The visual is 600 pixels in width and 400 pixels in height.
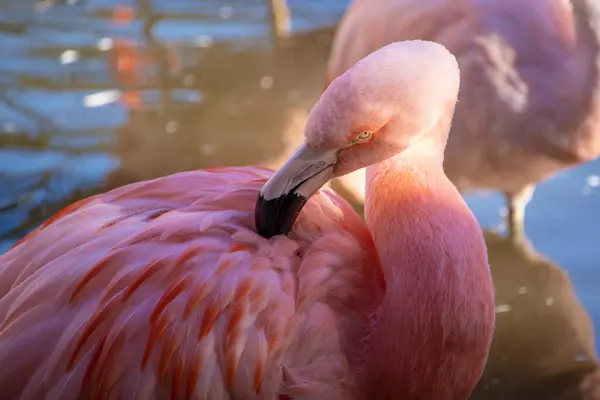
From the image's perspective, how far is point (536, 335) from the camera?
2.48 metres

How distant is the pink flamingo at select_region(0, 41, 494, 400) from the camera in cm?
145

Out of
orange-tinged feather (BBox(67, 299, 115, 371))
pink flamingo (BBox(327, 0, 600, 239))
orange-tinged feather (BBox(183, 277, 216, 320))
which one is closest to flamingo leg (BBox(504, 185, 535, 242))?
pink flamingo (BBox(327, 0, 600, 239))

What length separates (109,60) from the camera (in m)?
4.33

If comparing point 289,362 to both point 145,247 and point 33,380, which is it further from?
point 33,380

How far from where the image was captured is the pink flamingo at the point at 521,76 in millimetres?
2373

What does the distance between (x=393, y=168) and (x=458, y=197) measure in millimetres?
147

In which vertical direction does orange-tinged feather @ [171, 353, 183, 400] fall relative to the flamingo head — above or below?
below

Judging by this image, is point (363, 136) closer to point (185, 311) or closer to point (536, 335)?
point (185, 311)

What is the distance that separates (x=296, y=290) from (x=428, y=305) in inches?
9.9

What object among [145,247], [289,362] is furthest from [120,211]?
[289,362]

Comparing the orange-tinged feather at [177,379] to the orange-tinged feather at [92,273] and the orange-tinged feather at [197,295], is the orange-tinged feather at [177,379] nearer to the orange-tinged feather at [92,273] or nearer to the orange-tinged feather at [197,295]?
the orange-tinged feather at [197,295]

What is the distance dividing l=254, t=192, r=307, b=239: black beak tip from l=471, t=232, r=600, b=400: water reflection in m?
1.02

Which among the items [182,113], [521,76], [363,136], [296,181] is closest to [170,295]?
[296,181]

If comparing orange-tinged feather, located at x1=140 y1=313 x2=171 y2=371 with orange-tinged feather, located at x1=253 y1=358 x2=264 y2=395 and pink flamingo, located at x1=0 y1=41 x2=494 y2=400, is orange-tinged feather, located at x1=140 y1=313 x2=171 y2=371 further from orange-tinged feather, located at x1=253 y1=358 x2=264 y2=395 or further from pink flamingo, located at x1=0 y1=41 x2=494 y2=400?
orange-tinged feather, located at x1=253 y1=358 x2=264 y2=395
